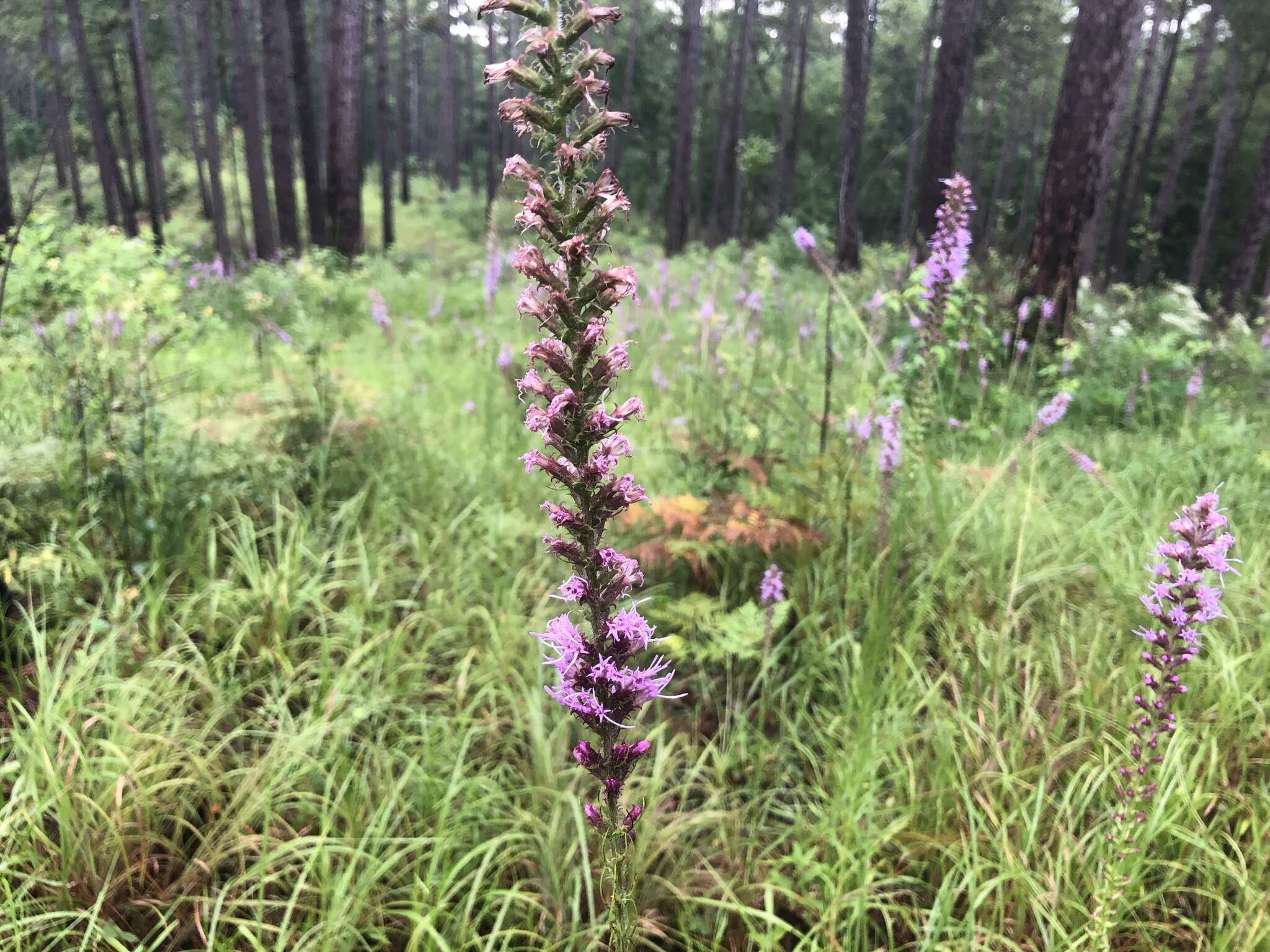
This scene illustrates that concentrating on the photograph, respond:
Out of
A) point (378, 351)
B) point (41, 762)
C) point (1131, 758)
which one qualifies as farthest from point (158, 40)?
point (1131, 758)

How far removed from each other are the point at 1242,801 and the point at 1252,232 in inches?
698

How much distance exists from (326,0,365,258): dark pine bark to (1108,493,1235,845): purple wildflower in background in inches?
492

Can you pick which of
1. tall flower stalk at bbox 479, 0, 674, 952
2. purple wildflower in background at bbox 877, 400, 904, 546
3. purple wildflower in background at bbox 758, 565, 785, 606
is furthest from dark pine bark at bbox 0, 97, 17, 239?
purple wildflower in background at bbox 877, 400, 904, 546

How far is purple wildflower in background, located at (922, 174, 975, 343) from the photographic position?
105 inches

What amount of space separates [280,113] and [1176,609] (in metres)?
14.4

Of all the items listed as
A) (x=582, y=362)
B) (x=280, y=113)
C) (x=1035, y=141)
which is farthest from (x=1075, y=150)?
(x=1035, y=141)

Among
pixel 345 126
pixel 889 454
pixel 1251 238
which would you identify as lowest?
pixel 889 454

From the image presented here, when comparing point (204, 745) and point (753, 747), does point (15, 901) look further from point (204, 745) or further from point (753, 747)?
point (753, 747)

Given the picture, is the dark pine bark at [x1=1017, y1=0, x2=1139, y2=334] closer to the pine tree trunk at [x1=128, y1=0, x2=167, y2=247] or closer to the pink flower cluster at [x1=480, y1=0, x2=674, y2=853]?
the pink flower cluster at [x1=480, y1=0, x2=674, y2=853]

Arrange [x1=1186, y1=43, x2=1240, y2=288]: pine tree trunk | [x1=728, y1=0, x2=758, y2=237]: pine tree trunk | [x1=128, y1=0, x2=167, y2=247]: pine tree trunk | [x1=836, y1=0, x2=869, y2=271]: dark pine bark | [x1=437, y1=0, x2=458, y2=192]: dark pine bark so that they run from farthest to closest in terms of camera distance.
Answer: [x1=437, y1=0, x2=458, y2=192]: dark pine bark
[x1=728, y1=0, x2=758, y2=237]: pine tree trunk
[x1=1186, y1=43, x2=1240, y2=288]: pine tree trunk
[x1=128, y1=0, x2=167, y2=247]: pine tree trunk
[x1=836, y1=0, x2=869, y2=271]: dark pine bark

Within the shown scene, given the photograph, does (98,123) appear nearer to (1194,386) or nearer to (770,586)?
(770,586)

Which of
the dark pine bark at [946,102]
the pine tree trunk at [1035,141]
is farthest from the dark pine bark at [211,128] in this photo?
the pine tree trunk at [1035,141]

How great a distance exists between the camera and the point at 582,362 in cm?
98

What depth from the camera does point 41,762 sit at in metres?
1.99
